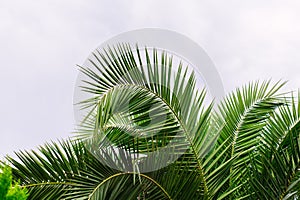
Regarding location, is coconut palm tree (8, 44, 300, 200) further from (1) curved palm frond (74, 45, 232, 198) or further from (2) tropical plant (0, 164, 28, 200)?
(2) tropical plant (0, 164, 28, 200)

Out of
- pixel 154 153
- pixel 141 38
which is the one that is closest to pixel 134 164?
pixel 154 153

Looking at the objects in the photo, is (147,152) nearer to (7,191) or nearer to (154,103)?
(154,103)

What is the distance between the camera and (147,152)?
6.78 metres

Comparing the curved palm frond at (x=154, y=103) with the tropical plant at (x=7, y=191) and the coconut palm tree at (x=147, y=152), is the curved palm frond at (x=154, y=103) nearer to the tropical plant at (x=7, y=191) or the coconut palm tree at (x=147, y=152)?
the coconut palm tree at (x=147, y=152)

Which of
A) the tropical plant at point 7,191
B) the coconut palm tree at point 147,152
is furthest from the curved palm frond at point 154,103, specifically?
the tropical plant at point 7,191

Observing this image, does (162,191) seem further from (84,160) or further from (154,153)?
(84,160)

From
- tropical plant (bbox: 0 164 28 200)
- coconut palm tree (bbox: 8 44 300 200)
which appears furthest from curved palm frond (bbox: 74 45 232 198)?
tropical plant (bbox: 0 164 28 200)

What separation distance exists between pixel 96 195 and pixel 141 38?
226 centimetres

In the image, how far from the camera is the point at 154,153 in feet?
22.2

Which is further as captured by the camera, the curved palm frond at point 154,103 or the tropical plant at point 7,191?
the curved palm frond at point 154,103

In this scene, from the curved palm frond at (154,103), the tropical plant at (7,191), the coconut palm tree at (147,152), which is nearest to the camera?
the tropical plant at (7,191)

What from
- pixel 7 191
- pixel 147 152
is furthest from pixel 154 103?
pixel 7 191

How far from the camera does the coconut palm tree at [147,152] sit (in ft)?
21.9

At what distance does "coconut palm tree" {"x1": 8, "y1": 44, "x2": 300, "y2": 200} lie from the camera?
21.9ft
